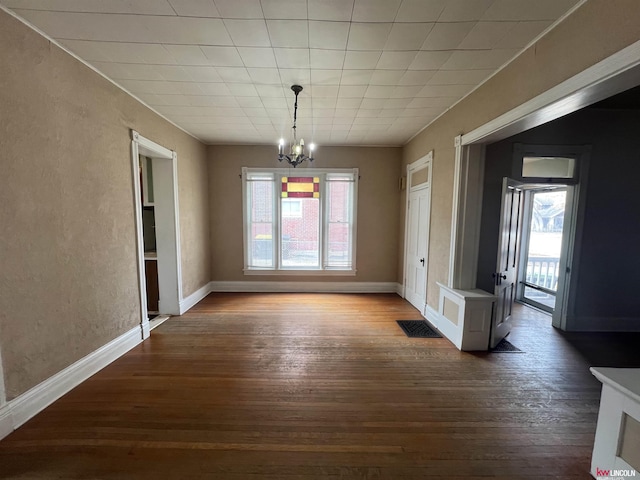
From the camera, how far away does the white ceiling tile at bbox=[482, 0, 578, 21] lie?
1.65 m

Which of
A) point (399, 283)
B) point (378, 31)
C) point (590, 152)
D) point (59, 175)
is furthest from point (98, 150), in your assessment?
point (590, 152)

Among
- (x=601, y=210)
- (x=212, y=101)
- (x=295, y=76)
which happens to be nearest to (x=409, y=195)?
(x=601, y=210)

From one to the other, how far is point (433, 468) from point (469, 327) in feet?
5.77

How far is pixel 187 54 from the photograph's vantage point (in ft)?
7.31

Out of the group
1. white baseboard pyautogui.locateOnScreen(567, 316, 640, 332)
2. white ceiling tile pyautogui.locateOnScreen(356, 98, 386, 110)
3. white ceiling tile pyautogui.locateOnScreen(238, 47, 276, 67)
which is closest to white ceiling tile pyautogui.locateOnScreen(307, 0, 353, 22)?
white ceiling tile pyautogui.locateOnScreen(238, 47, 276, 67)

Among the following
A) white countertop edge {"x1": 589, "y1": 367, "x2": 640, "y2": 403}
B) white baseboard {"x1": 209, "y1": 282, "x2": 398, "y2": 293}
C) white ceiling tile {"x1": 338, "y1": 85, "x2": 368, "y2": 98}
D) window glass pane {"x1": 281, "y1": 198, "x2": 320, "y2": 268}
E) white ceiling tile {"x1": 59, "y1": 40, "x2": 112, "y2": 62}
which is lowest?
white baseboard {"x1": 209, "y1": 282, "x2": 398, "y2": 293}

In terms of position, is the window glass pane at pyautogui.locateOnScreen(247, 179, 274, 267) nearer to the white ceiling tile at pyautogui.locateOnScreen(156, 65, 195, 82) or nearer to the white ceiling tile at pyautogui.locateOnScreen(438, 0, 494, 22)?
the white ceiling tile at pyautogui.locateOnScreen(156, 65, 195, 82)

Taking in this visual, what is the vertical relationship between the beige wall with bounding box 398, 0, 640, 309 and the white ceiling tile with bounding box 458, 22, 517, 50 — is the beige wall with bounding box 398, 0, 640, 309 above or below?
below

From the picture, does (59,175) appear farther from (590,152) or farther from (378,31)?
(590,152)

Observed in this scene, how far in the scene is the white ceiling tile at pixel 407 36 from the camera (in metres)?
1.88

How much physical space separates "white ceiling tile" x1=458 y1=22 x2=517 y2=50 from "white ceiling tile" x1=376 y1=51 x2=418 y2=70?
0.39 m

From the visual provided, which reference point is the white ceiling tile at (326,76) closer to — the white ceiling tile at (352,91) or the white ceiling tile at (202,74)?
the white ceiling tile at (352,91)

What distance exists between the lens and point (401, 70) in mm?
2445

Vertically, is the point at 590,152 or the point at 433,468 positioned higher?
the point at 590,152
